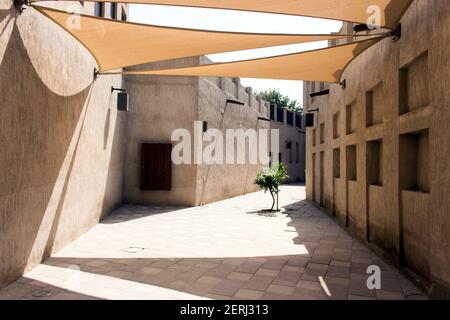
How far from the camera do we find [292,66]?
20.9ft

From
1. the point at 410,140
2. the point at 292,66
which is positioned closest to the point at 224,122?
the point at 292,66

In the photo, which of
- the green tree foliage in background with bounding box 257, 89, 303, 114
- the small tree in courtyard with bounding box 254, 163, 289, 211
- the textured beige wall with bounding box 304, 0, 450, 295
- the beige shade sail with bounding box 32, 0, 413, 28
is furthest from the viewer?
the green tree foliage in background with bounding box 257, 89, 303, 114

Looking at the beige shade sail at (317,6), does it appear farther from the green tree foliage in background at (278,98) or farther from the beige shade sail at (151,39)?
the green tree foliage in background at (278,98)

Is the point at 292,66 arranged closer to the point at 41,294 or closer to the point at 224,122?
the point at 41,294

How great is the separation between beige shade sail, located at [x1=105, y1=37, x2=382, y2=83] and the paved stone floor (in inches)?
135

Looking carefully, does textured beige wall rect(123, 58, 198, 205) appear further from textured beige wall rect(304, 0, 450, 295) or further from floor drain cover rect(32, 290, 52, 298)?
floor drain cover rect(32, 290, 52, 298)

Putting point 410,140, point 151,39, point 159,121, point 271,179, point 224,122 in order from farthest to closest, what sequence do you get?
point 224,122 < point 159,121 < point 271,179 < point 151,39 < point 410,140

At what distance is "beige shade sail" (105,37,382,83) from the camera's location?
5.70 metres

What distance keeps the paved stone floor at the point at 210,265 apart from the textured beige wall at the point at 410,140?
1.61 feet

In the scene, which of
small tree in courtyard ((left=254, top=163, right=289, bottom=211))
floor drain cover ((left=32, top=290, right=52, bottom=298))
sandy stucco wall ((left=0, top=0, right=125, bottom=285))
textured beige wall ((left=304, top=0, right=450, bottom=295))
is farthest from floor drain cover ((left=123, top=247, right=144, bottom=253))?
small tree in courtyard ((left=254, top=163, right=289, bottom=211))

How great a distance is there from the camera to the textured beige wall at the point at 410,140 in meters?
A: 3.52

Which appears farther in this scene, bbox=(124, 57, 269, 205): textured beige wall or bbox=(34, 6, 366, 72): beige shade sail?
bbox=(124, 57, 269, 205): textured beige wall

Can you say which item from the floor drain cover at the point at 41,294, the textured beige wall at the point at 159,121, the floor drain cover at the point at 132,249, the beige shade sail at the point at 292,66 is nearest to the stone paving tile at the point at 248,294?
the floor drain cover at the point at 41,294

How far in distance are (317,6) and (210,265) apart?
12.8 ft
